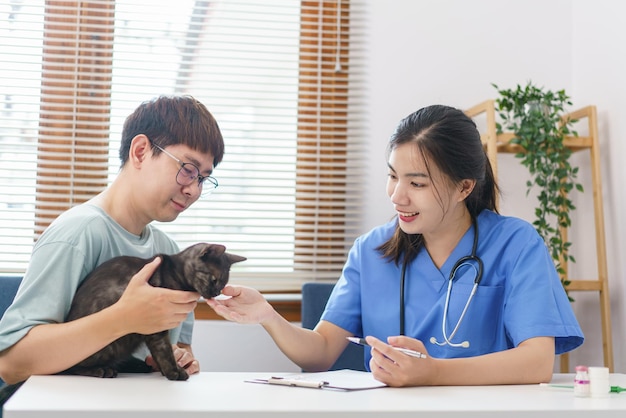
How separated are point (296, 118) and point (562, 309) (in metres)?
1.51

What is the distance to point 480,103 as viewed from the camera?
103 inches

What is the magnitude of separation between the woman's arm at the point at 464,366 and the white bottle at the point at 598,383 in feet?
0.70

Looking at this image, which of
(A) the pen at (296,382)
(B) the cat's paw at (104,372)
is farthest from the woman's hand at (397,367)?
(B) the cat's paw at (104,372)

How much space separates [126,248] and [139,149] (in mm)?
213

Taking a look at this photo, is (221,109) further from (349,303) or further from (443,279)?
(443,279)

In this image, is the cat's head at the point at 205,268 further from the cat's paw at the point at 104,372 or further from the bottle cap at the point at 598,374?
the bottle cap at the point at 598,374

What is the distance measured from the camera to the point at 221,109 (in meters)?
2.68

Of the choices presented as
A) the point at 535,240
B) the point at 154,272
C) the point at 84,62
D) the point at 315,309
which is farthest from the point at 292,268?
the point at 154,272

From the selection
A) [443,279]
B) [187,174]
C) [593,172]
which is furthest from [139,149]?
[593,172]

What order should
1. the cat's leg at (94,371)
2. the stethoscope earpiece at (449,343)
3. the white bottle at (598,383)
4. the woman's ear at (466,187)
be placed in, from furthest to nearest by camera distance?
1. the woman's ear at (466,187)
2. the stethoscope earpiece at (449,343)
3. the cat's leg at (94,371)
4. the white bottle at (598,383)

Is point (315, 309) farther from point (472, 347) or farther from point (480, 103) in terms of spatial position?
point (480, 103)

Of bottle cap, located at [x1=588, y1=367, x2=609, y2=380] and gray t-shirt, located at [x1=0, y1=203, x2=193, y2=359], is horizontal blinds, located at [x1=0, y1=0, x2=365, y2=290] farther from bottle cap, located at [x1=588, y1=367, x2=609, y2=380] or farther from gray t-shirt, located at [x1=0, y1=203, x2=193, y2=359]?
bottle cap, located at [x1=588, y1=367, x2=609, y2=380]

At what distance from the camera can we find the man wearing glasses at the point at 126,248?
1207mm

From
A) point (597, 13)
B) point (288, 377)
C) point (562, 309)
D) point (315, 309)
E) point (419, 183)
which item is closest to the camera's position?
point (288, 377)
